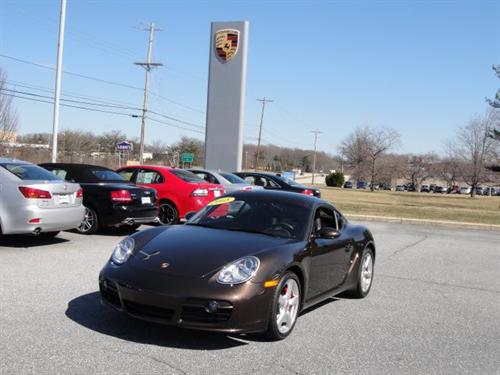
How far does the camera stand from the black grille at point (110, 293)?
480 centimetres

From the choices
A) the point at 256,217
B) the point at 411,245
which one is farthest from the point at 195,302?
the point at 411,245

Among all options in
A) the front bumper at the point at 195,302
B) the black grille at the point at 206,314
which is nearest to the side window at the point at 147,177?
the front bumper at the point at 195,302

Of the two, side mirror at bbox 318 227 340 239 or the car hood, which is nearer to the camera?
the car hood

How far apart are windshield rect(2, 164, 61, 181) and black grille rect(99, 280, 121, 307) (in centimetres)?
461

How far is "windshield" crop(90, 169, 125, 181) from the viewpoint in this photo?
11.5m

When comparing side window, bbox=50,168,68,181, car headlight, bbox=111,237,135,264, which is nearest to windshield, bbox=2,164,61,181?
side window, bbox=50,168,68,181

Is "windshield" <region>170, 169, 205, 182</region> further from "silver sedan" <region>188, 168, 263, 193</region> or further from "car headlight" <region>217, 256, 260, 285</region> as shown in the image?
"car headlight" <region>217, 256, 260, 285</region>

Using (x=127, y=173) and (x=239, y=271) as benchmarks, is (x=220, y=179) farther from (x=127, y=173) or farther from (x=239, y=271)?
(x=239, y=271)

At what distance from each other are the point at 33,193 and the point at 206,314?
17.4 feet

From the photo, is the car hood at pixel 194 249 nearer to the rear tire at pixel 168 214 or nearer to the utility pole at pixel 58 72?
the rear tire at pixel 168 214

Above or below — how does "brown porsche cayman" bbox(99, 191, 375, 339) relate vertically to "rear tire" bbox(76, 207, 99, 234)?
above

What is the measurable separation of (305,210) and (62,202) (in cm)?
491

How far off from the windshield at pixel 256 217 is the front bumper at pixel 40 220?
3.57 meters

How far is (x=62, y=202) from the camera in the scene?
30.3ft
